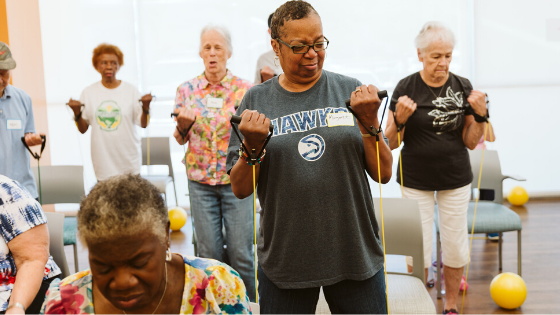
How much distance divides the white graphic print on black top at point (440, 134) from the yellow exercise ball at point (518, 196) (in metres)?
3.24

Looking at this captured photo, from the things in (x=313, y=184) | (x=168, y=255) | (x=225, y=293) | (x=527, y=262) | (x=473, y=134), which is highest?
(x=473, y=134)

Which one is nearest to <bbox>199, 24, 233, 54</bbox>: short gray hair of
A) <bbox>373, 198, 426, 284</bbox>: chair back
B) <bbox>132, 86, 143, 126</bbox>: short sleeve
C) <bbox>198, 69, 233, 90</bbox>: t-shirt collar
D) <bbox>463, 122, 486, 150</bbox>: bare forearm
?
<bbox>198, 69, 233, 90</bbox>: t-shirt collar

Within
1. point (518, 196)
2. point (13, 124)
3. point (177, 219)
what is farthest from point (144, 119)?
point (518, 196)

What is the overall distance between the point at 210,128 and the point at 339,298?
4.73 feet

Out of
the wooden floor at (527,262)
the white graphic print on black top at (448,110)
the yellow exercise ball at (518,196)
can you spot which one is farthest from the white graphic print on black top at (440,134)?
the yellow exercise ball at (518,196)

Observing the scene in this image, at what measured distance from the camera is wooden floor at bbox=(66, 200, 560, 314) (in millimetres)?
2975

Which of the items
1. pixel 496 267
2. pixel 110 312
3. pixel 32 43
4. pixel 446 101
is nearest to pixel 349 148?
pixel 110 312

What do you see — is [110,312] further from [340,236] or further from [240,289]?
[340,236]

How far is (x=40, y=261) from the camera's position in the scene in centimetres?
163

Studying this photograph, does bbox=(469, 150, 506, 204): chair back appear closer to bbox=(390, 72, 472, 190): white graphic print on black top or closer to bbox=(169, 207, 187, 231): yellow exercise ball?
bbox=(390, 72, 472, 190): white graphic print on black top

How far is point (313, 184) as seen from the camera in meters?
1.46

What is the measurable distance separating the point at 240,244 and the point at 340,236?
4.16ft

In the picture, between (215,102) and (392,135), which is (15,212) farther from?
(392,135)

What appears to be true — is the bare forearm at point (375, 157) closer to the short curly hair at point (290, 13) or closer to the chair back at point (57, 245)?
the short curly hair at point (290, 13)
